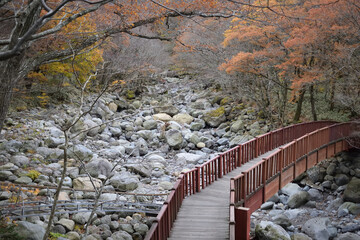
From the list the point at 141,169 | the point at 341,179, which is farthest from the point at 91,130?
the point at 341,179

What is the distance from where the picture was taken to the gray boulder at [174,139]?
19.8m

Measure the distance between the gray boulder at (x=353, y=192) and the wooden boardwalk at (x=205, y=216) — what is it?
26.0 ft

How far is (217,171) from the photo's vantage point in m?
10.6

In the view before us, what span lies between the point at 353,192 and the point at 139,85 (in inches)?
485

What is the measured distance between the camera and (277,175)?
35.0 ft

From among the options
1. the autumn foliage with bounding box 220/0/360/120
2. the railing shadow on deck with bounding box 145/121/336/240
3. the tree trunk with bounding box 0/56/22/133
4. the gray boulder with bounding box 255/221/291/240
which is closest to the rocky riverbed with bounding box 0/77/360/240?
the gray boulder with bounding box 255/221/291/240

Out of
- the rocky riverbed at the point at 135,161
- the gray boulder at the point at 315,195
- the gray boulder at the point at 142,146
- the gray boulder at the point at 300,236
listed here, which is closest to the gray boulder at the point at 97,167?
the rocky riverbed at the point at 135,161

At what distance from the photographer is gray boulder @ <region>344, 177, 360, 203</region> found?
46.2 ft

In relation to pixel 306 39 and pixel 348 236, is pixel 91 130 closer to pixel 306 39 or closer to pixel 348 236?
pixel 306 39

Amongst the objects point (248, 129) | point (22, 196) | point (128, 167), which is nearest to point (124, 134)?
point (128, 167)

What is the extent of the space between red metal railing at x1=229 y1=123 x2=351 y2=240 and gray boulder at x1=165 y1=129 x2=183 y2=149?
7.29 metres

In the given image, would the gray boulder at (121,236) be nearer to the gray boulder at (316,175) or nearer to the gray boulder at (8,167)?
the gray boulder at (8,167)

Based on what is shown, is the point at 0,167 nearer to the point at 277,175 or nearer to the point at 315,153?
the point at 277,175

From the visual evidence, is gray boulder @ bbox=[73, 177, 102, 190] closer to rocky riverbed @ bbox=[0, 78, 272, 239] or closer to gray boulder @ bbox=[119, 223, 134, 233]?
rocky riverbed @ bbox=[0, 78, 272, 239]
